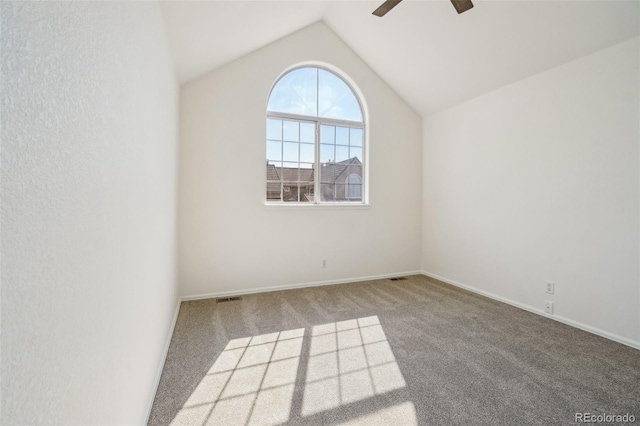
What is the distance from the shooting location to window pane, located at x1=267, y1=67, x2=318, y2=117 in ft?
12.1

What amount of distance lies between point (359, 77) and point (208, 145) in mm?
2210

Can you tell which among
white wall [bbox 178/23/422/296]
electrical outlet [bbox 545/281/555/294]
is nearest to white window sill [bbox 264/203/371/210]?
white wall [bbox 178/23/422/296]

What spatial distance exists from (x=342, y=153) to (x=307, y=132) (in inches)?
22.1

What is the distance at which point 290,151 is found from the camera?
375 centimetres

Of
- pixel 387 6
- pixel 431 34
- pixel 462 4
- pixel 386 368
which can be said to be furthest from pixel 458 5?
pixel 386 368

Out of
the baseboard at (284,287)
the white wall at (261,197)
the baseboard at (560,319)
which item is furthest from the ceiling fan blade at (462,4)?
the baseboard at (284,287)

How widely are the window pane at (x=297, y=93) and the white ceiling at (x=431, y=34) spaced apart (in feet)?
1.60

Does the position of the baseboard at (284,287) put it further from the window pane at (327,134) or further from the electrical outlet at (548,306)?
the window pane at (327,134)

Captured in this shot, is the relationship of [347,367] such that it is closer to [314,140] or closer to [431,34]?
[314,140]

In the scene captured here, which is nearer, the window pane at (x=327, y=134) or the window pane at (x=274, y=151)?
the window pane at (x=274, y=151)

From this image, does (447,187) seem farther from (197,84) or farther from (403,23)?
(197,84)

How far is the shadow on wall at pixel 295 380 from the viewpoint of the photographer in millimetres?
1514
